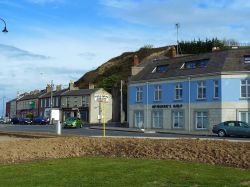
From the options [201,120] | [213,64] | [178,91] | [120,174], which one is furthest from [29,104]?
[120,174]

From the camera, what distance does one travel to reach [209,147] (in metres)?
17.2

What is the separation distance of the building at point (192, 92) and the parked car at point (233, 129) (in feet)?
26.1

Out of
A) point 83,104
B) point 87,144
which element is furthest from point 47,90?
point 87,144

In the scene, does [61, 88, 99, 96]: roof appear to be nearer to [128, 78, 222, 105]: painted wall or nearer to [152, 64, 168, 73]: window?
[128, 78, 222, 105]: painted wall

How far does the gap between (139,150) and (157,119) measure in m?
43.6

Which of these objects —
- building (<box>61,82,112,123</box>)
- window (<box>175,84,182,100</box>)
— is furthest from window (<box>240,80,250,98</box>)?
building (<box>61,82,112,123</box>)

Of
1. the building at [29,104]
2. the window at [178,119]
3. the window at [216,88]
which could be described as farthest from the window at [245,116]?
the building at [29,104]

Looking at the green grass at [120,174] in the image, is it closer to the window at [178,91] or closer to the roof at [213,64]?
the roof at [213,64]

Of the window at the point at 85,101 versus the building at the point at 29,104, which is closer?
the window at the point at 85,101

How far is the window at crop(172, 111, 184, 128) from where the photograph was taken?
191 ft

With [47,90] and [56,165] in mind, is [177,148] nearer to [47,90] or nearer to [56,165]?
[56,165]

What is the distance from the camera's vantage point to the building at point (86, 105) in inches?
3804

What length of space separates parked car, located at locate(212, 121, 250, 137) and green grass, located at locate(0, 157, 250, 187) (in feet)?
93.8

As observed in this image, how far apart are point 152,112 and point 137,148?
144 feet
